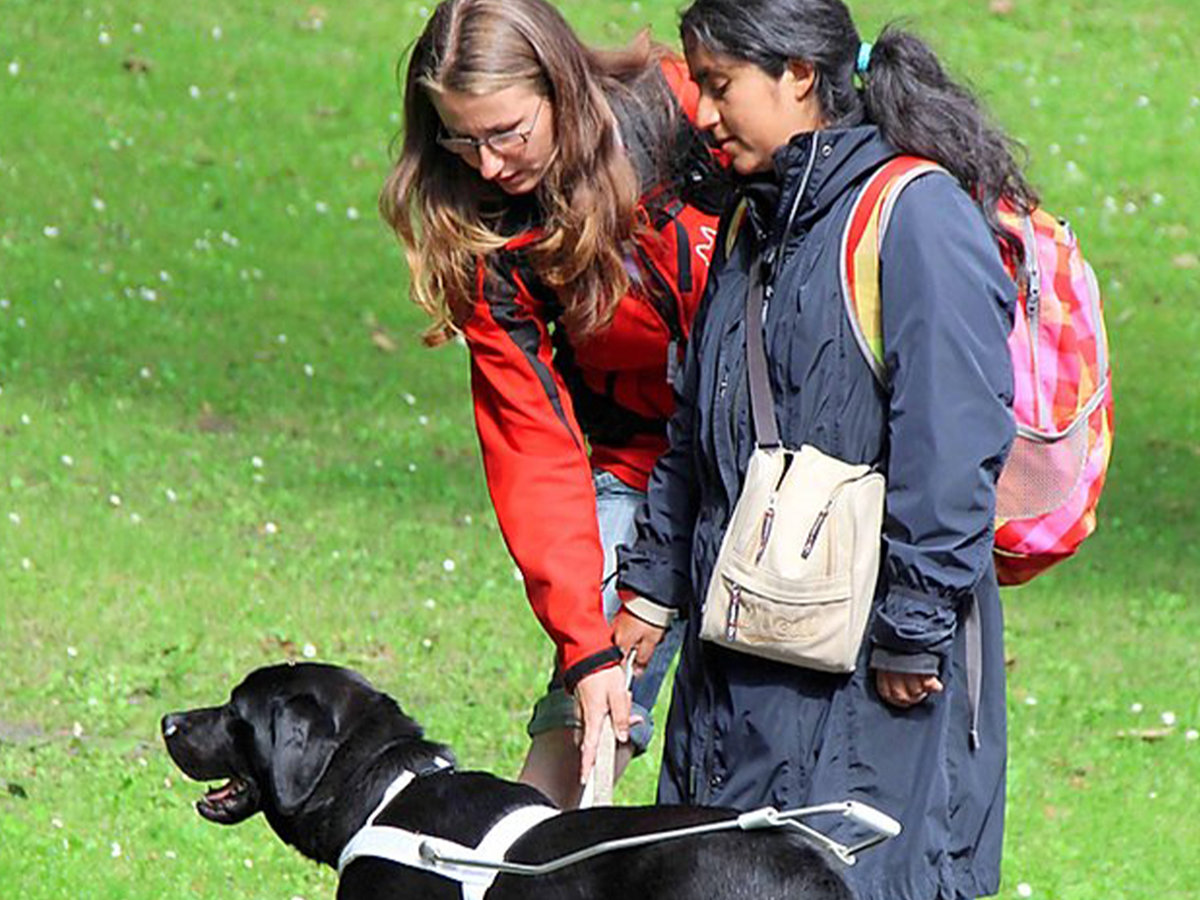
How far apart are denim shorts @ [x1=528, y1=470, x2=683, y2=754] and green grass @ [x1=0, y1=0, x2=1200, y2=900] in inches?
45.6

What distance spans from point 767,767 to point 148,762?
308 cm

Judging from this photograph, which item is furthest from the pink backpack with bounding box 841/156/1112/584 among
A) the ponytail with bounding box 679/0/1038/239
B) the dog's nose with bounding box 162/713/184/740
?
the dog's nose with bounding box 162/713/184/740

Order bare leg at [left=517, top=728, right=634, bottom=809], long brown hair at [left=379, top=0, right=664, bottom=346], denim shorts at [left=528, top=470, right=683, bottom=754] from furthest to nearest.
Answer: bare leg at [left=517, top=728, right=634, bottom=809] < denim shorts at [left=528, top=470, right=683, bottom=754] < long brown hair at [left=379, top=0, right=664, bottom=346]

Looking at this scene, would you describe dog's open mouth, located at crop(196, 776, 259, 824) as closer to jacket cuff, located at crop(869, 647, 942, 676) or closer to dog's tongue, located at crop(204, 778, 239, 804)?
dog's tongue, located at crop(204, 778, 239, 804)

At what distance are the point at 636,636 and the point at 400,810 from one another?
0.60 metres

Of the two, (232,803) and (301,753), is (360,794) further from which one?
(232,803)

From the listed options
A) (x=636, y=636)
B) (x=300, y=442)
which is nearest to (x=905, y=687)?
(x=636, y=636)

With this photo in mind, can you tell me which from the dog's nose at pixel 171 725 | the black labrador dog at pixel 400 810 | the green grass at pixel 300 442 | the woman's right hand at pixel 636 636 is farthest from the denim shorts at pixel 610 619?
the green grass at pixel 300 442

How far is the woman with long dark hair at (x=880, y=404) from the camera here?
Answer: 139 inches

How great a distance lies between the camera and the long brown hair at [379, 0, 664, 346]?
13.7 ft

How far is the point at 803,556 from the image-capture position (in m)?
3.64

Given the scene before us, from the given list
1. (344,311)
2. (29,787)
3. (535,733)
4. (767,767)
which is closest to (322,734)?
(535,733)

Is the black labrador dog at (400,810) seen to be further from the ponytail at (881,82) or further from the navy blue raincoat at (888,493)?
the ponytail at (881,82)

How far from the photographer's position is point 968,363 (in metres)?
3.51
